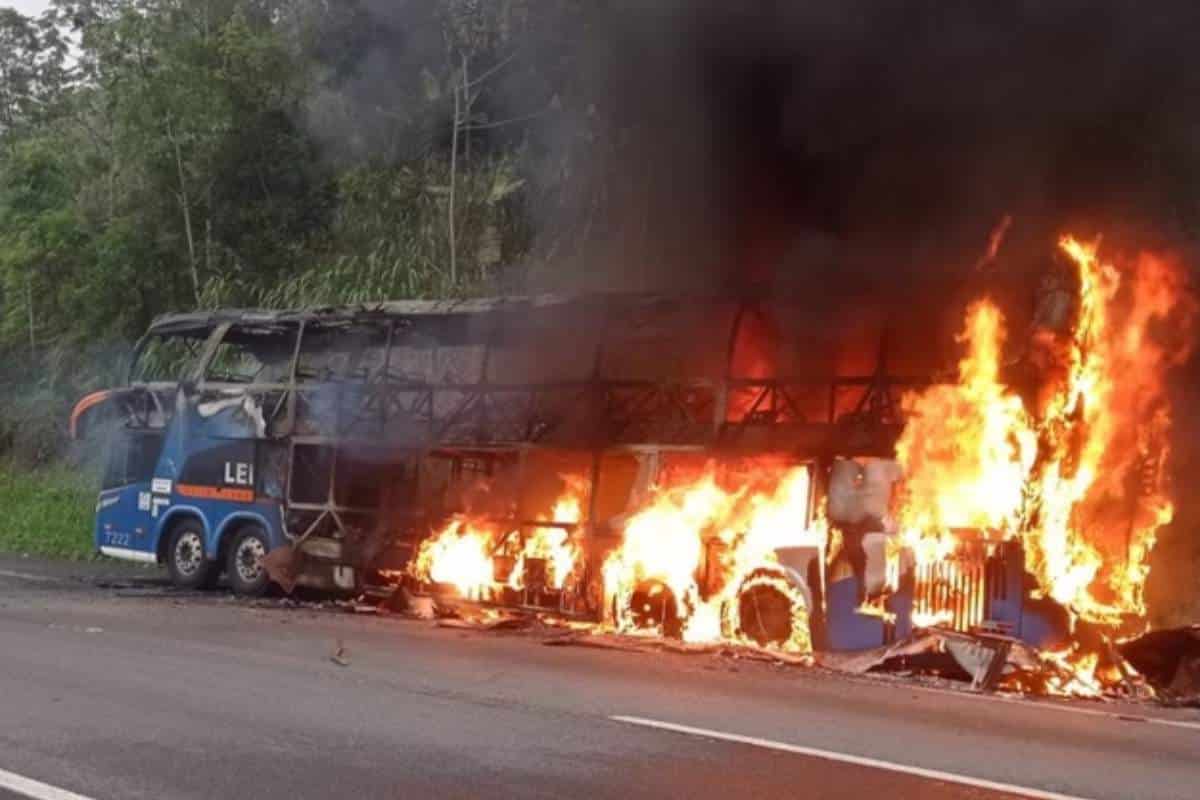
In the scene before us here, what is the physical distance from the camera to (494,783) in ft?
21.0

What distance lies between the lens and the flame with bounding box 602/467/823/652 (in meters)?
12.1

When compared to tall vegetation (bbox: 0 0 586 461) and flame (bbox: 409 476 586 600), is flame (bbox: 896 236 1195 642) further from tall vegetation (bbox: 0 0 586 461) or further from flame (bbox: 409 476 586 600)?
tall vegetation (bbox: 0 0 586 461)

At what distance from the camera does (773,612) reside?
39.5 feet

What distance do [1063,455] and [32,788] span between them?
7.58 m

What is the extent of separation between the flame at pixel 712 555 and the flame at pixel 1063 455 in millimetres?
1025

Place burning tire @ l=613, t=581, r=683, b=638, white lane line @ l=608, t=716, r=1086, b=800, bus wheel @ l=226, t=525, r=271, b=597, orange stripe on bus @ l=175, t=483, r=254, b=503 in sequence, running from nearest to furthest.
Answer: white lane line @ l=608, t=716, r=1086, b=800, burning tire @ l=613, t=581, r=683, b=638, bus wheel @ l=226, t=525, r=271, b=597, orange stripe on bus @ l=175, t=483, r=254, b=503

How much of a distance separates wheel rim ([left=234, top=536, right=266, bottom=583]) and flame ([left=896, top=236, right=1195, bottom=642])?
7337 millimetres

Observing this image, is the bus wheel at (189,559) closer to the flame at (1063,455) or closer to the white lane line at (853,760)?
the flame at (1063,455)

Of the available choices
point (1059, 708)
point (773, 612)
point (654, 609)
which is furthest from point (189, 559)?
point (1059, 708)

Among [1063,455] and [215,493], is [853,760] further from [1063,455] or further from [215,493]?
[215,493]

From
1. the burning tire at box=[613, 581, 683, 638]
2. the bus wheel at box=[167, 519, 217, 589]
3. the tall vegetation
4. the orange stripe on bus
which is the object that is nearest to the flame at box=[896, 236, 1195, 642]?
the burning tire at box=[613, 581, 683, 638]

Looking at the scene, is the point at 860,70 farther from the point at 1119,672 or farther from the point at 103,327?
the point at 103,327

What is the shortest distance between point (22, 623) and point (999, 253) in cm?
816

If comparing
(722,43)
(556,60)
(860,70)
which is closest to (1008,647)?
(860,70)
